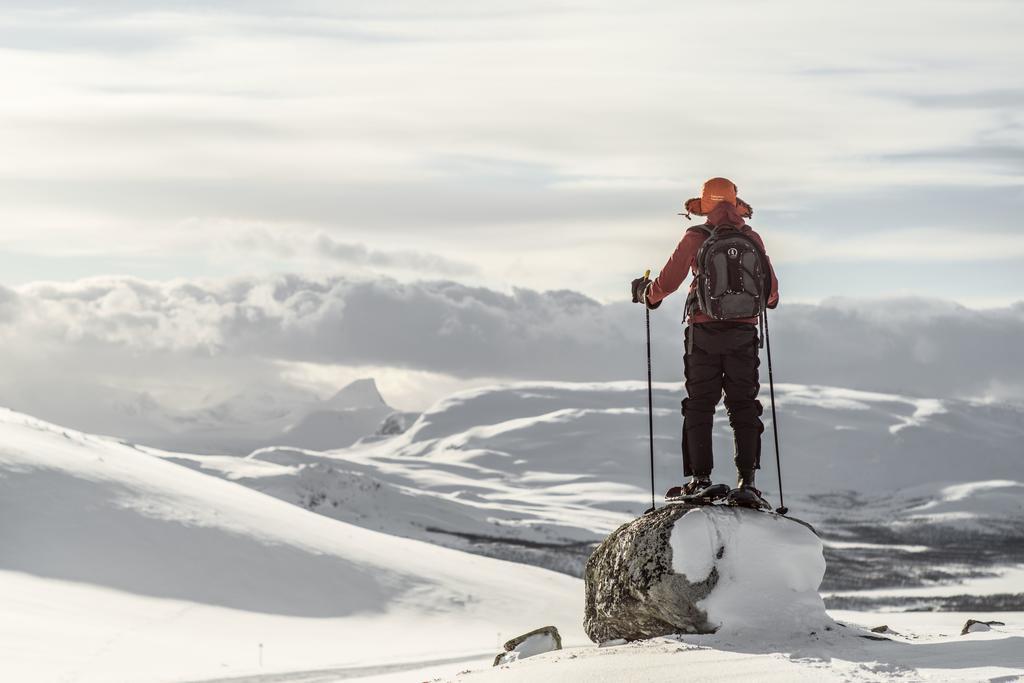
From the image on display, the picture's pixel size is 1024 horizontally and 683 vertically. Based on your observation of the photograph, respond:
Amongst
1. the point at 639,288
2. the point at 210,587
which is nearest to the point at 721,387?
the point at 639,288

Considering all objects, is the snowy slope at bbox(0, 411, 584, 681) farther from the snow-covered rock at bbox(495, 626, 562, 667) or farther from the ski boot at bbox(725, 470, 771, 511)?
the ski boot at bbox(725, 470, 771, 511)

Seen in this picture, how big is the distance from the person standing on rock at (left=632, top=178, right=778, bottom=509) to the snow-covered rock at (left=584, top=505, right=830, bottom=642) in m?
0.37

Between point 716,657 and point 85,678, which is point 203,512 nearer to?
point 85,678

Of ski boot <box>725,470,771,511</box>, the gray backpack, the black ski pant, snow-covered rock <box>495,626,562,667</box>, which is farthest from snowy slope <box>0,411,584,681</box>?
the gray backpack

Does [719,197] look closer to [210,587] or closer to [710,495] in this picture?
[710,495]

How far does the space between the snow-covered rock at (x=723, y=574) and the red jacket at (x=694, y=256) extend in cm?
198

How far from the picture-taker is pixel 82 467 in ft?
169

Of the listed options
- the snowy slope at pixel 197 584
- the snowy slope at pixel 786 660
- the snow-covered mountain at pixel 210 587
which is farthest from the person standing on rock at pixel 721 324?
the snowy slope at pixel 197 584

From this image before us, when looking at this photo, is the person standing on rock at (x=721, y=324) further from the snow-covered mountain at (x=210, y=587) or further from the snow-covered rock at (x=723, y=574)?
the snow-covered mountain at (x=210, y=587)

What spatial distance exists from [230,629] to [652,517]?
30.8 metres

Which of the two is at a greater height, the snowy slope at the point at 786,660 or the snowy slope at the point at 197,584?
the snowy slope at the point at 197,584

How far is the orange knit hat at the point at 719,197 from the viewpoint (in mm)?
12484

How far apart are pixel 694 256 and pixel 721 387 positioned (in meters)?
1.32

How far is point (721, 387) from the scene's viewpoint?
12422 mm
